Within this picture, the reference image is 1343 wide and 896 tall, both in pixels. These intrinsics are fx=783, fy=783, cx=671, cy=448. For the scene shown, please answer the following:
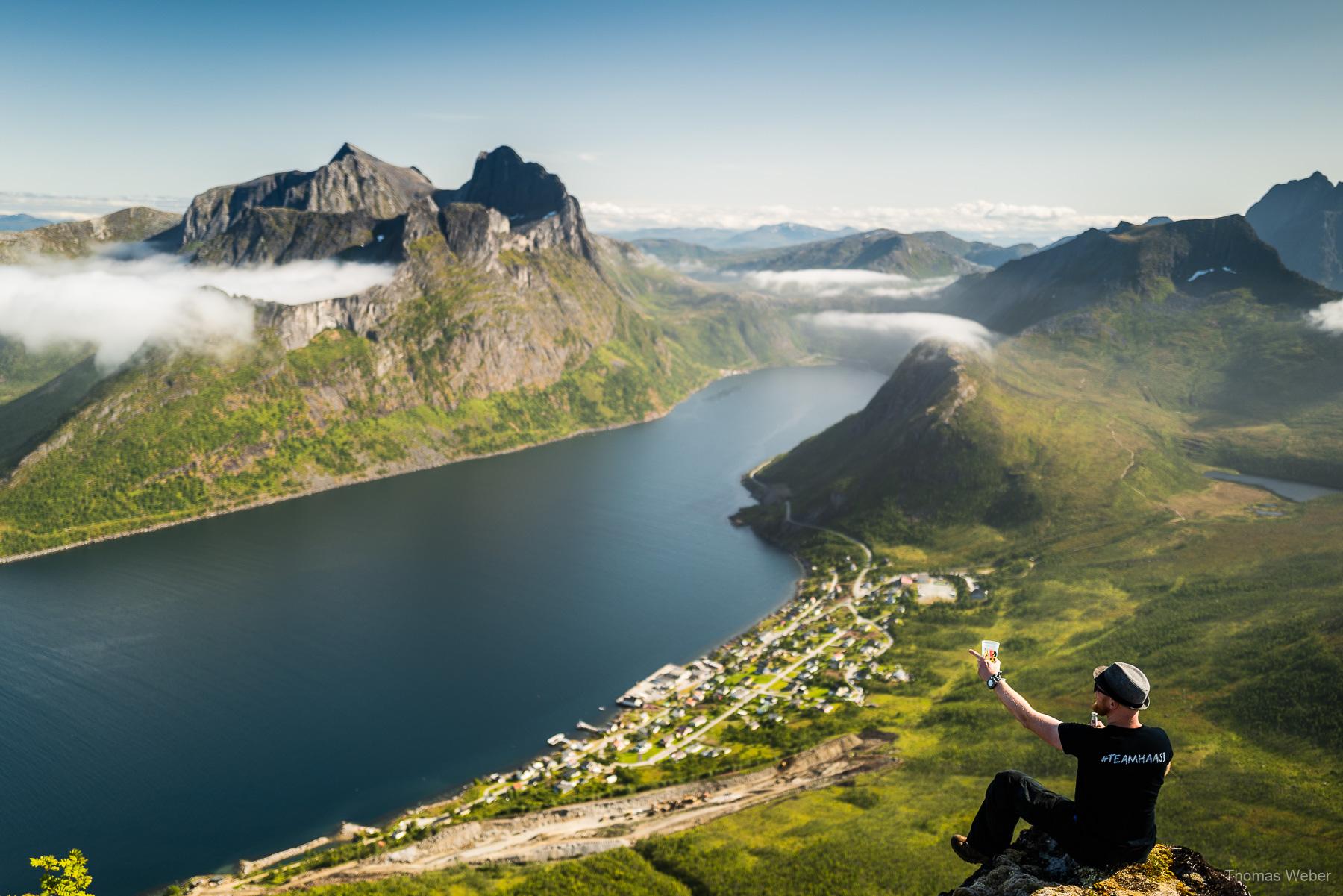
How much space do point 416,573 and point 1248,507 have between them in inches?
7134

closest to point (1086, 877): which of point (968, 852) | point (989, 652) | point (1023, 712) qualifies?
point (968, 852)

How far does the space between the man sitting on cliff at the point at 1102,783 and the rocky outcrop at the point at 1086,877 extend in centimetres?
28

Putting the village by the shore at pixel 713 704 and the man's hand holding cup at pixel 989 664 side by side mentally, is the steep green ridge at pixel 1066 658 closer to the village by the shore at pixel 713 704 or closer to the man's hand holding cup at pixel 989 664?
the village by the shore at pixel 713 704

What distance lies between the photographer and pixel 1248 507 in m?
173

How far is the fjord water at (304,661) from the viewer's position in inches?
3588

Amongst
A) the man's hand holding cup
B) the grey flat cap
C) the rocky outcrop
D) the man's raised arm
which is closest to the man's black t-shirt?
the man's raised arm

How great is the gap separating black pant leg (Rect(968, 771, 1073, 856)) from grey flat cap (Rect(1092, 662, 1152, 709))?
246 centimetres

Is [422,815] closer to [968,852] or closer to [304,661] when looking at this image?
[304,661]

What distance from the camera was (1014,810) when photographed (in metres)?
13.2

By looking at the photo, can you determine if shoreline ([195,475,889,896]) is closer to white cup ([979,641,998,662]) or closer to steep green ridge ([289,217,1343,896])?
steep green ridge ([289,217,1343,896])

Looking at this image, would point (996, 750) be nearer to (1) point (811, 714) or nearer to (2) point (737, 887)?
(1) point (811, 714)

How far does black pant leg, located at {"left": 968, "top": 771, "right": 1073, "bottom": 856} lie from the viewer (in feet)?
42.4

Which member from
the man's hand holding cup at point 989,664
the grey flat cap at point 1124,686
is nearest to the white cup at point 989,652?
the man's hand holding cup at point 989,664

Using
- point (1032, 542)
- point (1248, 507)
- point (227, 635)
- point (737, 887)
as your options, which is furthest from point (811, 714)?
point (1248, 507)
